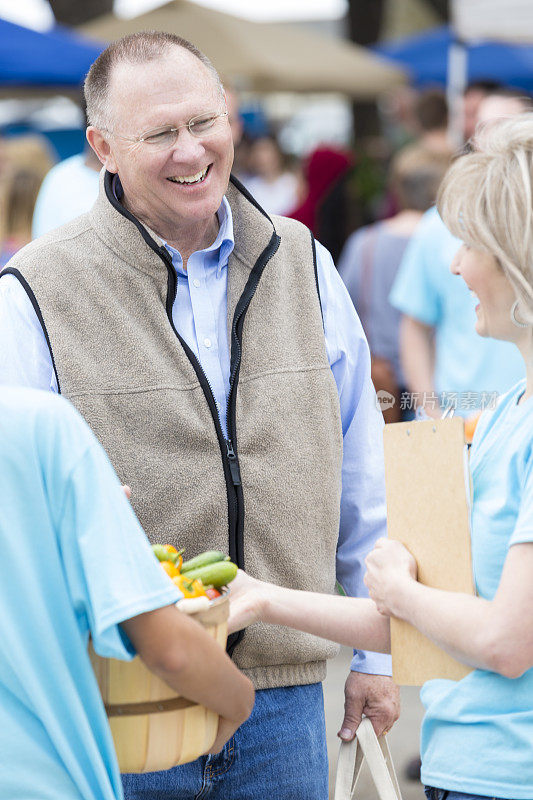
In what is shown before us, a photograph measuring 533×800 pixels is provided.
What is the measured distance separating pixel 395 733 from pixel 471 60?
9477 millimetres

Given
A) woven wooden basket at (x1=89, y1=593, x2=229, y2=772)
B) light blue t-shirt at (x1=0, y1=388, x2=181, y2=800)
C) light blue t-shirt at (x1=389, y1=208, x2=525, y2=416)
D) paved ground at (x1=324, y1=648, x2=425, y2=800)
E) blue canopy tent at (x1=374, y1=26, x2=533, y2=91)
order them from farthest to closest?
blue canopy tent at (x1=374, y1=26, x2=533, y2=91)
paved ground at (x1=324, y1=648, x2=425, y2=800)
light blue t-shirt at (x1=389, y1=208, x2=525, y2=416)
woven wooden basket at (x1=89, y1=593, x2=229, y2=772)
light blue t-shirt at (x1=0, y1=388, x2=181, y2=800)

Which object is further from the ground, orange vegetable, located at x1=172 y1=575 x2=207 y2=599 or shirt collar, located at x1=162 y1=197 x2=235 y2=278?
shirt collar, located at x1=162 y1=197 x2=235 y2=278

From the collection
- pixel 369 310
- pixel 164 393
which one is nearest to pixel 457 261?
pixel 164 393

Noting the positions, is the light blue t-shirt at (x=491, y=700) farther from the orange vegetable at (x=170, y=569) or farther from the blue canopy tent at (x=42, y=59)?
the blue canopy tent at (x=42, y=59)

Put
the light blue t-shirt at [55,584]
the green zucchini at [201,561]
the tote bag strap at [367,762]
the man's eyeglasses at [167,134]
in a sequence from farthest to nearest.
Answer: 1. the man's eyeglasses at [167,134]
2. the tote bag strap at [367,762]
3. the green zucchini at [201,561]
4. the light blue t-shirt at [55,584]

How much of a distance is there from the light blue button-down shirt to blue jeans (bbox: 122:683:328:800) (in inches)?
8.6

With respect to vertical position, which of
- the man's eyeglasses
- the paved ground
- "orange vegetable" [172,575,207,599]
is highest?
the man's eyeglasses

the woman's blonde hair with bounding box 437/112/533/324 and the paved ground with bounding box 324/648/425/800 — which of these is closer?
the woman's blonde hair with bounding box 437/112/533/324

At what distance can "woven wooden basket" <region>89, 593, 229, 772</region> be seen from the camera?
1652 mm

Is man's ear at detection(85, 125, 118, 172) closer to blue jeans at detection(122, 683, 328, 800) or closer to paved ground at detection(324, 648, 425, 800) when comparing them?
blue jeans at detection(122, 683, 328, 800)

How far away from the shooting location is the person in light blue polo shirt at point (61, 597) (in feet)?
4.95

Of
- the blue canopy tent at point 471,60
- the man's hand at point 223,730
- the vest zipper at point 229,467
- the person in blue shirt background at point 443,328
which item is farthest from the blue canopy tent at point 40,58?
the man's hand at point 223,730

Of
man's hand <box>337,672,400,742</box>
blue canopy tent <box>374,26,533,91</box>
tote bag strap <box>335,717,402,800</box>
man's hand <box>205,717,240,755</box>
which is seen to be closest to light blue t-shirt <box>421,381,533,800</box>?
man's hand <box>205,717,240,755</box>

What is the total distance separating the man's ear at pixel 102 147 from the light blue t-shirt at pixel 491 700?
3.74ft
